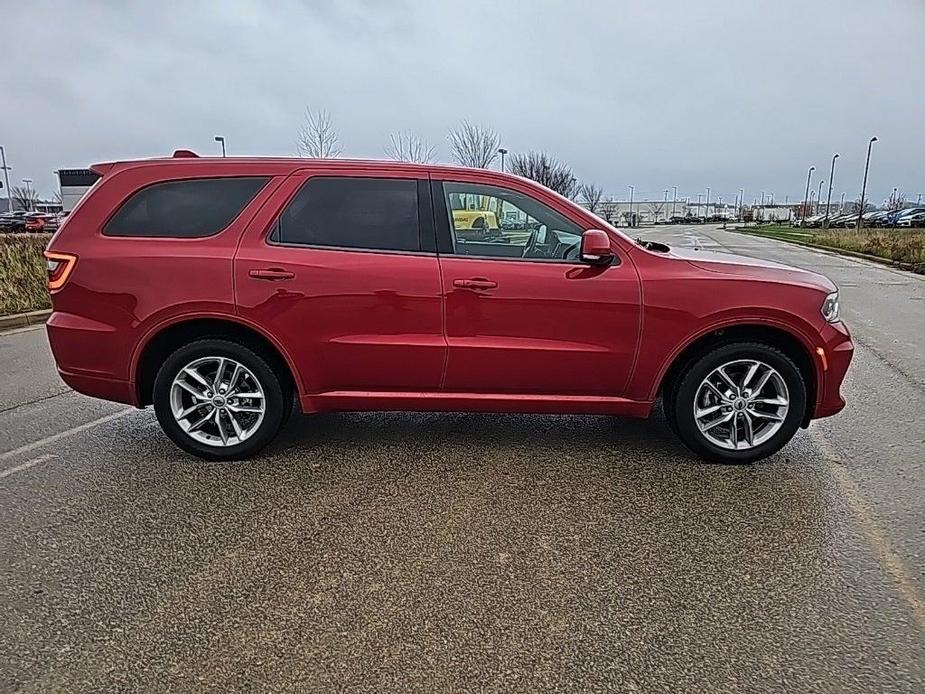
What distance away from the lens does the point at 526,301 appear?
414cm

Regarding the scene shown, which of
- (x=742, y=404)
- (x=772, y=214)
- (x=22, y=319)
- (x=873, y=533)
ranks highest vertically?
(x=742, y=404)

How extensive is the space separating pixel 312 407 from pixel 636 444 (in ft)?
7.29

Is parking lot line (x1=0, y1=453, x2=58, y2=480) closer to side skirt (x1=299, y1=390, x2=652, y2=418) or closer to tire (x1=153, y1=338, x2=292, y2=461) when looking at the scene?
tire (x1=153, y1=338, x2=292, y2=461)

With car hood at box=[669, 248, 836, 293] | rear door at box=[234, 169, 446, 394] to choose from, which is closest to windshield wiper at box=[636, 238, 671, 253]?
car hood at box=[669, 248, 836, 293]

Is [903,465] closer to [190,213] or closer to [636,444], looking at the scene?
[636,444]

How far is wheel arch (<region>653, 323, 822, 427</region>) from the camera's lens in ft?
13.8

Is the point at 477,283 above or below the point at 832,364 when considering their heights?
above

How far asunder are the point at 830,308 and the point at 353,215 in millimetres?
3059

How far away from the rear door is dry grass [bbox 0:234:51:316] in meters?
8.11

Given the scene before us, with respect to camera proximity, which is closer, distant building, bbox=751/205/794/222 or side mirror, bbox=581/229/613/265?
side mirror, bbox=581/229/613/265

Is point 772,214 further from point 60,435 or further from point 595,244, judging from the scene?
point 60,435

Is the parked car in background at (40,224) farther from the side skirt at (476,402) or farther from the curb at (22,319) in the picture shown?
the side skirt at (476,402)

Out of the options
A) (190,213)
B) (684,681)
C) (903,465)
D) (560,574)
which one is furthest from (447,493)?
(903,465)

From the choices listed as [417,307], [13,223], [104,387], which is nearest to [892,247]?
[417,307]
